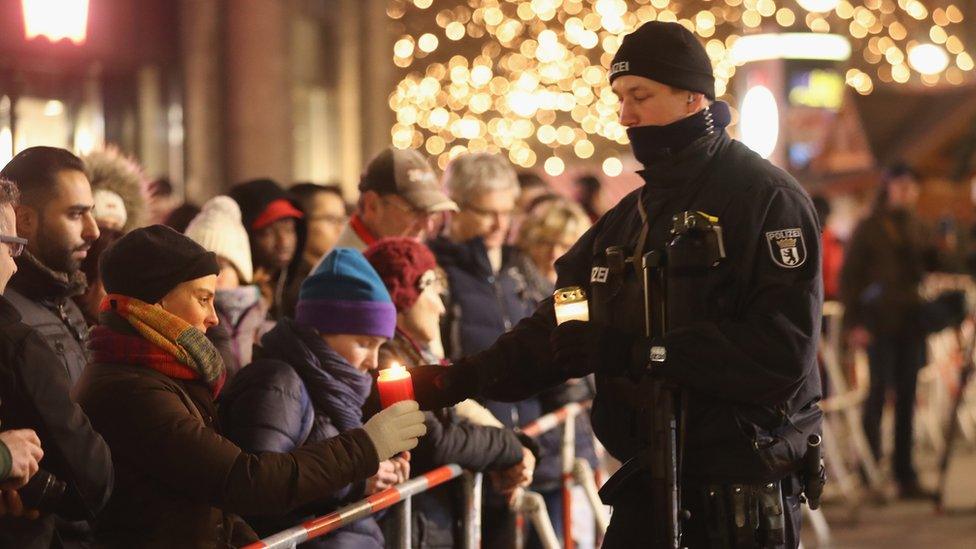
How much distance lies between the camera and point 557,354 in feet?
13.8

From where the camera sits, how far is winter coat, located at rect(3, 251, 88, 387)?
4422mm

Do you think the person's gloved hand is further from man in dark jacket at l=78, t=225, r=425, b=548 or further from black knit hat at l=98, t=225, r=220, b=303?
black knit hat at l=98, t=225, r=220, b=303

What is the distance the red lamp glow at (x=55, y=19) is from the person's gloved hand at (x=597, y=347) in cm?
823

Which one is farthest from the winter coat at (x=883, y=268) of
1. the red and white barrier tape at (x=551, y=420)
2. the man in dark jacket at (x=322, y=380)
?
the man in dark jacket at (x=322, y=380)

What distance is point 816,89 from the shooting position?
17.0m

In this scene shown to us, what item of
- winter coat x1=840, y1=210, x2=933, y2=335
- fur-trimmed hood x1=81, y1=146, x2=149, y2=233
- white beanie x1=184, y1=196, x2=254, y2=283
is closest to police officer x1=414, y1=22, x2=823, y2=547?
white beanie x1=184, y1=196, x2=254, y2=283

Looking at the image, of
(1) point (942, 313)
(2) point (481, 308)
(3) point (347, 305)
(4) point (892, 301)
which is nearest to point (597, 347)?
(3) point (347, 305)

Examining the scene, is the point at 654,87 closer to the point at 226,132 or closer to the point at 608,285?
the point at 608,285

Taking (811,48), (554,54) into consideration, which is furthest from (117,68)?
(554,54)

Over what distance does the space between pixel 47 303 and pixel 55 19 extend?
762 cm

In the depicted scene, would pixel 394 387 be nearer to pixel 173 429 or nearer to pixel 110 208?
pixel 173 429

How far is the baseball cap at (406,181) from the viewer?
642 centimetres

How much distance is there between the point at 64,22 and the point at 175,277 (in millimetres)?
8410

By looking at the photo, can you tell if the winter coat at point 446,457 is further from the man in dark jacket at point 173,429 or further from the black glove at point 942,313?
the black glove at point 942,313
